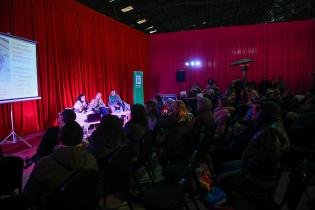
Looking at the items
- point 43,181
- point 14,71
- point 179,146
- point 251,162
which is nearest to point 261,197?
point 251,162

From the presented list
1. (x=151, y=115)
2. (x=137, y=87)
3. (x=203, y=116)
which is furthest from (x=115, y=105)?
(x=203, y=116)

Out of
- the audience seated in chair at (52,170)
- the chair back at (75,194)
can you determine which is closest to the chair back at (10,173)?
the audience seated in chair at (52,170)

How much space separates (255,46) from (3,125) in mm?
11363

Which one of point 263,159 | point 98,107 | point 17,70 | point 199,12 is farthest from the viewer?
point 199,12

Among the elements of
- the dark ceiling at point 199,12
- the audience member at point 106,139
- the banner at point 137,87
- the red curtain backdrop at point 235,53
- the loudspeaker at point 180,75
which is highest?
the dark ceiling at point 199,12

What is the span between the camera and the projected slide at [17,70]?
527 cm

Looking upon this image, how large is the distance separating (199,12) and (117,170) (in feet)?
52.0

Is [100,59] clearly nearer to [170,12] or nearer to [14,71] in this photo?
[14,71]

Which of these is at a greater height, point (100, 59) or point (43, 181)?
point (100, 59)

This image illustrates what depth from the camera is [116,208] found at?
2957 millimetres

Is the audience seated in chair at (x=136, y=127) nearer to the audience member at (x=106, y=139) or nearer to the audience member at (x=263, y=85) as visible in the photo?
the audience member at (x=106, y=139)

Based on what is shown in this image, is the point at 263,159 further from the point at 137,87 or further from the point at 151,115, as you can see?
the point at 137,87

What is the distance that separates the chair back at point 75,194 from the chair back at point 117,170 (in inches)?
17.6

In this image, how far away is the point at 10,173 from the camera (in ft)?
7.81
